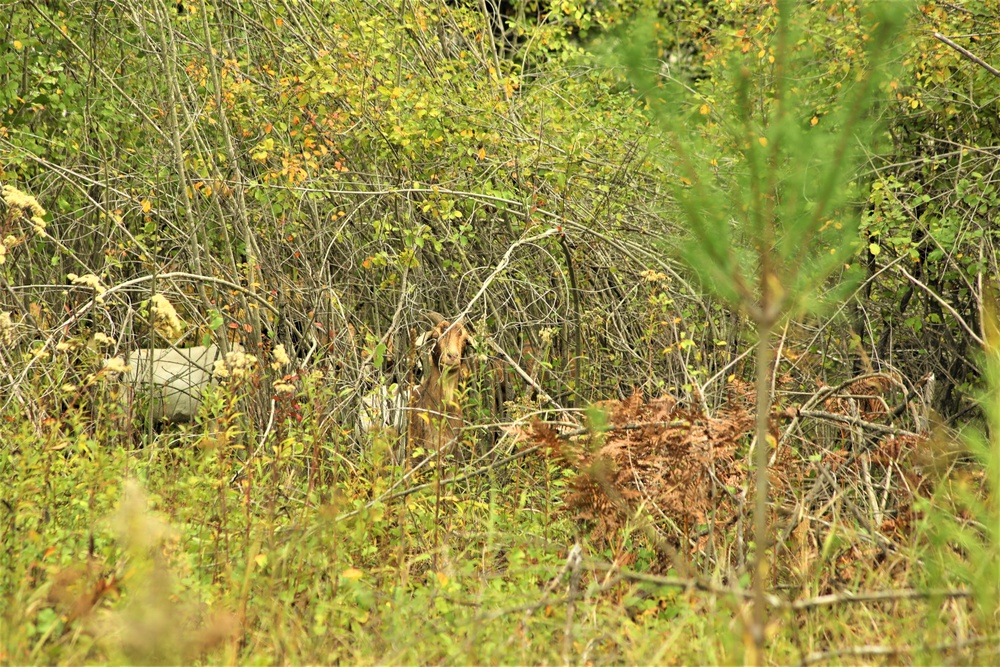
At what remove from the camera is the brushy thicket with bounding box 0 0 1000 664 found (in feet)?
9.04

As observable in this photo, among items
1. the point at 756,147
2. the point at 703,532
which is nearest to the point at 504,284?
the point at 703,532

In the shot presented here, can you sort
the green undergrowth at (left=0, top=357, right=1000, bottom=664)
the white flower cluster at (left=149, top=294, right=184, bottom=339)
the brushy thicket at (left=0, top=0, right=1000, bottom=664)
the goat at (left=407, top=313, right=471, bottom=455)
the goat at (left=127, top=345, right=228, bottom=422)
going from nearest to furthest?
1. the green undergrowth at (left=0, top=357, right=1000, bottom=664)
2. the brushy thicket at (left=0, top=0, right=1000, bottom=664)
3. the white flower cluster at (left=149, top=294, right=184, bottom=339)
4. the goat at (left=407, top=313, right=471, bottom=455)
5. the goat at (left=127, top=345, right=228, bottom=422)

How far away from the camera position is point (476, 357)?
5.02 m

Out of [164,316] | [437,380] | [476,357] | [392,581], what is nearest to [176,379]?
[437,380]

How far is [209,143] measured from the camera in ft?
22.1

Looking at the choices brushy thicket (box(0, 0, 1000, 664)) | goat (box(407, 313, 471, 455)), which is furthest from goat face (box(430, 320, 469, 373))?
brushy thicket (box(0, 0, 1000, 664))

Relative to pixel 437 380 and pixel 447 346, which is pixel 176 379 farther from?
pixel 447 346

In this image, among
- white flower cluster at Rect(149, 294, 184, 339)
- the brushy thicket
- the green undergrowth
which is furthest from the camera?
white flower cluster at Rect(149, 294, 184, 339)

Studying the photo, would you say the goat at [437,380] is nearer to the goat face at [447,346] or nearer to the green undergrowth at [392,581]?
the goat face at [447,346]

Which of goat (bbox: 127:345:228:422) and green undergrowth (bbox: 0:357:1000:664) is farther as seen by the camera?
goat (bbox: 127:345:228:422)

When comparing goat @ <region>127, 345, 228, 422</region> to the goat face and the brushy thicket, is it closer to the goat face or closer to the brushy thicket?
the brushy thicket

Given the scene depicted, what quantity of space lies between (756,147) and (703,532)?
1.80 metres

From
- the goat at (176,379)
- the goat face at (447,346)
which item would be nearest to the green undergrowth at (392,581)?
the goat face at (447,346)

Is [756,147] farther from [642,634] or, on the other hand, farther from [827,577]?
[827,577]
